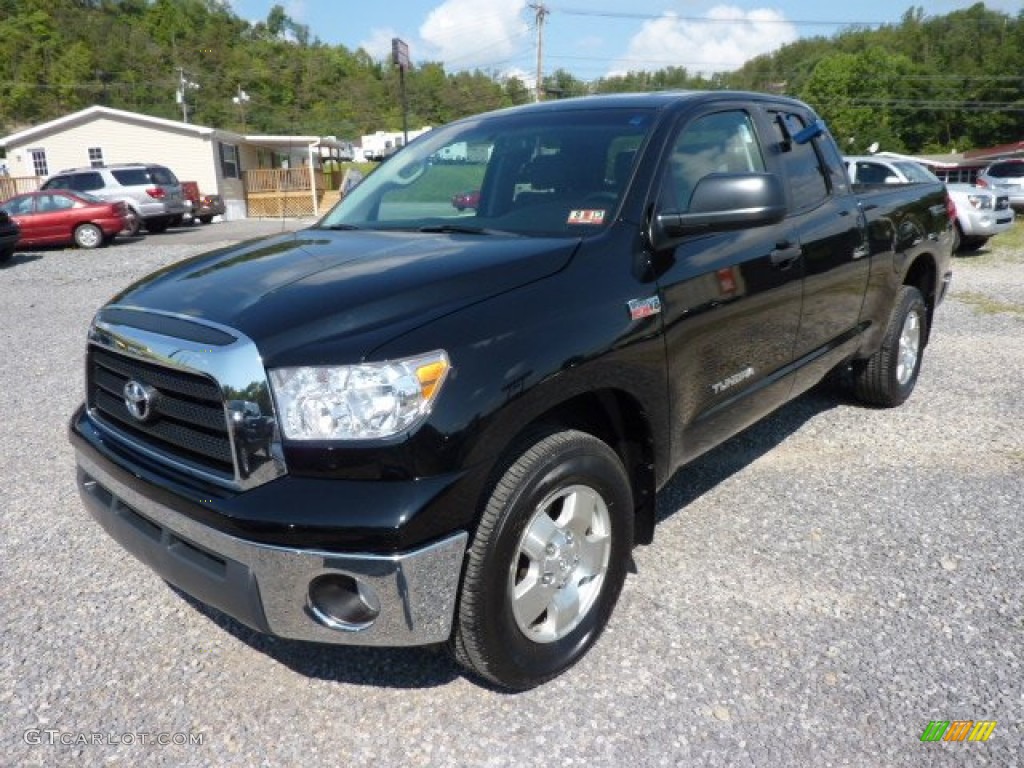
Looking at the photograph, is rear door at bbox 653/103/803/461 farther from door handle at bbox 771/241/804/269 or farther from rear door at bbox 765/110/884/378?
rear door at bbox 765/110/884/378

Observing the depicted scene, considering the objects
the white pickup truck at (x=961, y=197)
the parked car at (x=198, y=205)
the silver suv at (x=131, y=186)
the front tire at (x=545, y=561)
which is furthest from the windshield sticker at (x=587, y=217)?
the parked car at (x=198, y=205)

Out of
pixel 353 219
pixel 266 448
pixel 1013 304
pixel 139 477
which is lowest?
Result: pixel 1013 304

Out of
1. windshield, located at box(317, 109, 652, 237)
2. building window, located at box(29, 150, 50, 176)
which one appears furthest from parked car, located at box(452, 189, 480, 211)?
building window, located at box(29, 150, 50, 176)

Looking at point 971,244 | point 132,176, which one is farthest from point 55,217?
point 971,244

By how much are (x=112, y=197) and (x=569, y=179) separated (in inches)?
857

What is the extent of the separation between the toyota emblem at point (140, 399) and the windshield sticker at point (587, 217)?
59.9 inches

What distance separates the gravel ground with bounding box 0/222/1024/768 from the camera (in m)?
2.32

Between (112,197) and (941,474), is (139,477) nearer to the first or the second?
(941,474)

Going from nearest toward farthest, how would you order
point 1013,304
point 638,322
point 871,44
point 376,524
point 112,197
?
point 376,524, point 638,322, point 1013,304, point 112,197, point 871,44

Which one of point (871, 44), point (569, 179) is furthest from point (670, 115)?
point (871, 44)

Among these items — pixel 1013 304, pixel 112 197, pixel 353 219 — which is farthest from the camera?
pixel 112 197

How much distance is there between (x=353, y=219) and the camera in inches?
139

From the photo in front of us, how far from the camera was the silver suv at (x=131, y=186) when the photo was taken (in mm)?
21422

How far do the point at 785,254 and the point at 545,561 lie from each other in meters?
1.91
